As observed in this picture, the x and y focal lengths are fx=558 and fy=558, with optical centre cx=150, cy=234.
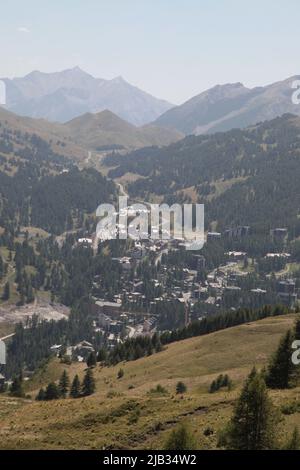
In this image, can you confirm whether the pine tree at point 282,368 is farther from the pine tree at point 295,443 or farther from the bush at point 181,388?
the pine tree at point 295,443

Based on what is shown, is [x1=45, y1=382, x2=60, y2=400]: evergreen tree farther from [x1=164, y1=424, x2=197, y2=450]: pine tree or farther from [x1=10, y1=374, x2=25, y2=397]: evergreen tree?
[x1=164, y1=424, x2=197, y2=450]: pine tree

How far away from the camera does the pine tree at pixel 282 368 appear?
6950 cm

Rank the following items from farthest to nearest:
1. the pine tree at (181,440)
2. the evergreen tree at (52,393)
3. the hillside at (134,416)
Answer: the evergreen tree at (52,393), the hillside at (134,416), the pine tree at (181,440)

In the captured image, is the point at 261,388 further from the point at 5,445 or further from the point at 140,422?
the point at 5,445

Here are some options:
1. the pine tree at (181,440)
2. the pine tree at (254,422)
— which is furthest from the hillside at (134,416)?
the pine tree at (181,440)

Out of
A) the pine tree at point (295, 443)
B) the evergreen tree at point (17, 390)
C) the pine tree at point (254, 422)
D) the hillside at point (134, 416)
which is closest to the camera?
the pine tree at point (295, 443)

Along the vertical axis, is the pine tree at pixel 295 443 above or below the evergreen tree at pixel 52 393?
above

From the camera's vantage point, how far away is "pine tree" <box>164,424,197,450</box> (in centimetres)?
4050

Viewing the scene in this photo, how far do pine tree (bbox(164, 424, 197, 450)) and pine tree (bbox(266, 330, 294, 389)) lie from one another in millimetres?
31220

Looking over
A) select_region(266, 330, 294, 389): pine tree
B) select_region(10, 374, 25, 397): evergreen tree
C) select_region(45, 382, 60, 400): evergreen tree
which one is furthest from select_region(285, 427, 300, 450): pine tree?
select_region(10, 374, 25, 397): evergreen tree

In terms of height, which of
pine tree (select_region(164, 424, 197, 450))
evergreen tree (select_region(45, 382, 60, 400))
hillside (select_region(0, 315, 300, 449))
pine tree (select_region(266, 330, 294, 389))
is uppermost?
pine tree (select_region(164, 424, 197, 450))

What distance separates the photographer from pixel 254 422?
4297cm

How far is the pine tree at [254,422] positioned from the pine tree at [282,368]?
25.8m
